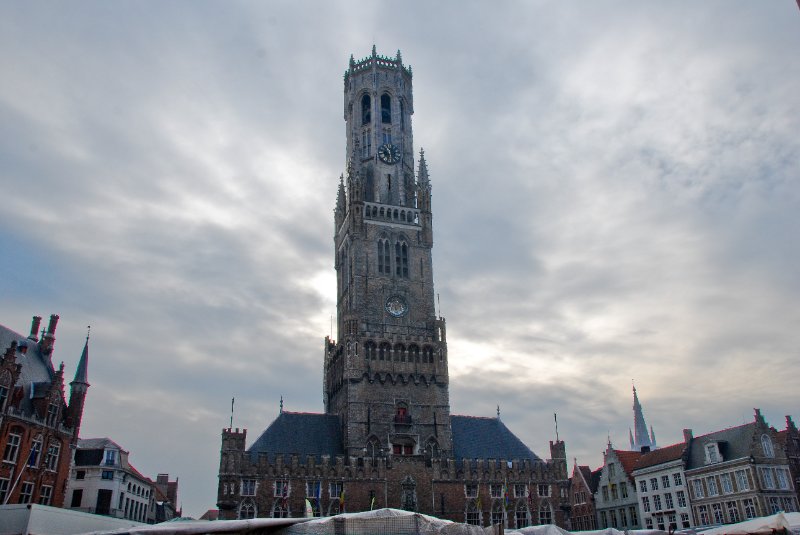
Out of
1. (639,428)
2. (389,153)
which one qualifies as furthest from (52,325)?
(639,428)

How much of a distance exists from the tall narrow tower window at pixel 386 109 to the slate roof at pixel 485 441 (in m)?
39.4

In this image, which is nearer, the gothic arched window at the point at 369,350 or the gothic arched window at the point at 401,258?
the gothic arched window at the point at 369,350

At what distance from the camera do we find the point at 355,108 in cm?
8712

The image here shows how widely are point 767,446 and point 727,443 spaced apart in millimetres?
4024

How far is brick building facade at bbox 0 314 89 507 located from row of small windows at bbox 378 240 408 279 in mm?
32796

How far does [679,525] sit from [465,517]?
2241 cm

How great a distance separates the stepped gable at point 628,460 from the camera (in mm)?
76062

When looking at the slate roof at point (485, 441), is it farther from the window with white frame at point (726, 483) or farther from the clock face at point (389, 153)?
the clock face at point (389, 153)

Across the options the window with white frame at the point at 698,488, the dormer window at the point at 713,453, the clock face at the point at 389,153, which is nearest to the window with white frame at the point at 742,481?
the dormer window at the point at 713,453

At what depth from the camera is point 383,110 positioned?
3435 inches

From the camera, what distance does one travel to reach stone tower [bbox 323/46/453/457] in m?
67.9

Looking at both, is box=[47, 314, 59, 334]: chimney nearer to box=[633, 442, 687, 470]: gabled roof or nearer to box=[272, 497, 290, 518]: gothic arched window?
box=[272, 497, 290, 518]: gothic arched window

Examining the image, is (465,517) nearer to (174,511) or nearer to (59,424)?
(59,424)

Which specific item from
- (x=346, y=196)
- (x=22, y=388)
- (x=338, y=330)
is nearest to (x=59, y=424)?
(x=22, y=388)
